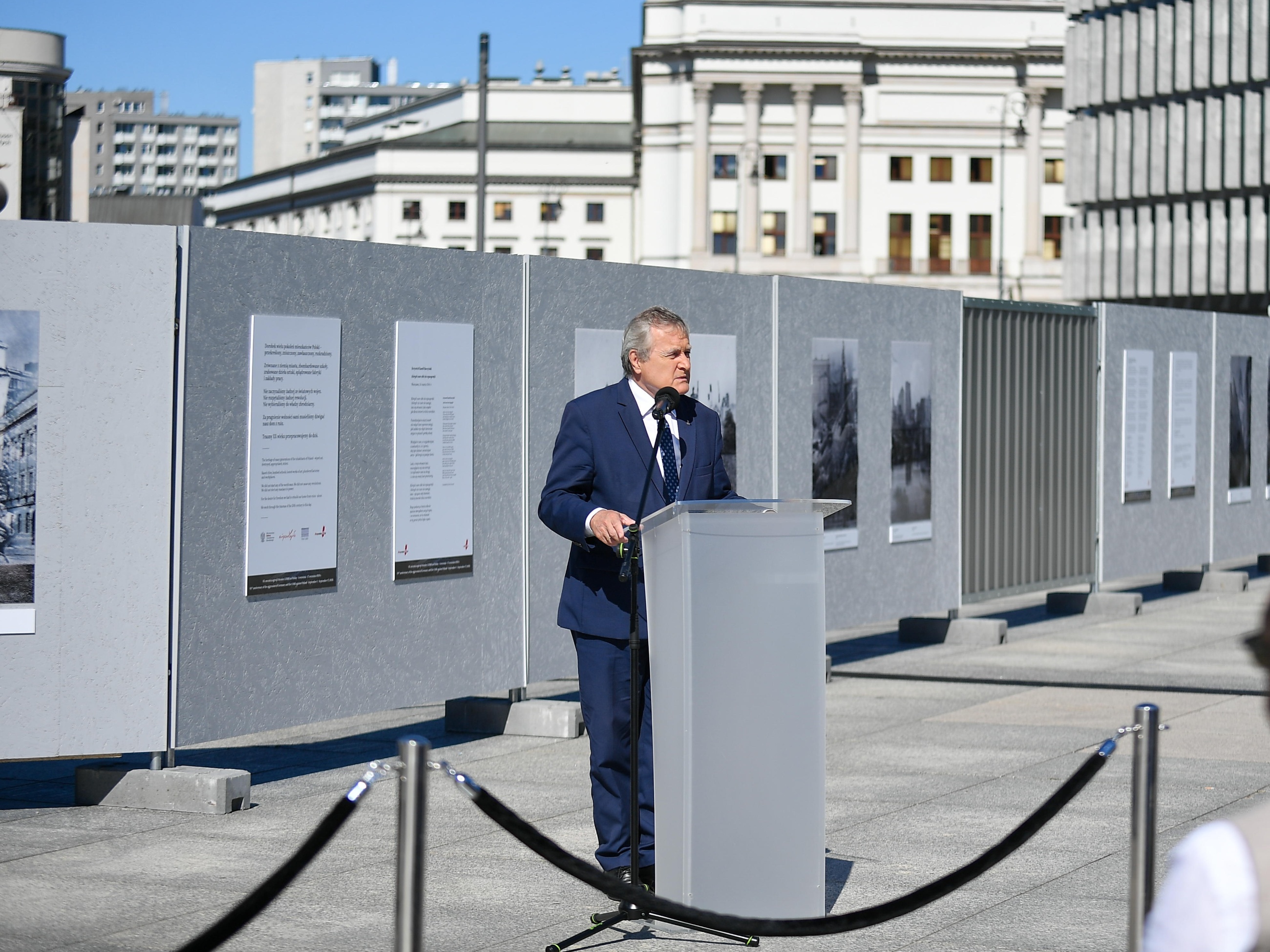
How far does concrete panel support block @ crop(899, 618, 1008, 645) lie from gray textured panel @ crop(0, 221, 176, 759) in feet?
24.5

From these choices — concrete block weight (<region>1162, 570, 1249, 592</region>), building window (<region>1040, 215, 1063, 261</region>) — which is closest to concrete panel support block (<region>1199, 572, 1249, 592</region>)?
concrete block weight (<region>1162, 570, 1249, 592</region>)

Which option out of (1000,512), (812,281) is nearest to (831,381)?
(812,281)

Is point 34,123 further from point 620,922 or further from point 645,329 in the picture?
point 620,922

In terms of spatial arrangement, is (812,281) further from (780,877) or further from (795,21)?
(795,21)

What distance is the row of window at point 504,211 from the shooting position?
113188 mm

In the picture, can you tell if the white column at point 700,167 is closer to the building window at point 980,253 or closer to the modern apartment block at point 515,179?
the modern apartment block at point 515,179

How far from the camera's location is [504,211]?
4493 inches

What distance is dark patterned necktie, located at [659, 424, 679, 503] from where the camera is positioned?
6.09 meters

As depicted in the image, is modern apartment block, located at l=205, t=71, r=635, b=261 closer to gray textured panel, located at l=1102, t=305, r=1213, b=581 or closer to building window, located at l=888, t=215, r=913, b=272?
building window, located at l=888, t=215, r=913, b=272

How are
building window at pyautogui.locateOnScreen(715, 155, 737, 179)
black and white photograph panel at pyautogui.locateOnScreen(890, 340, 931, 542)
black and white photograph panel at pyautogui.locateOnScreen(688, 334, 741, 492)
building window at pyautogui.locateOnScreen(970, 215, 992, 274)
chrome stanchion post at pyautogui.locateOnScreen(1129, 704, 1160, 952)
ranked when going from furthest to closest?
building window at pyautogui.locateOnScreen(715, 155, 737, 179)
building window at pyautogui.locateOnScreen(970, 215, 992, 274)
black and white photograph panel at pyautogui.locateOnScreen(890, 340, 931, 542)
black and white photograph panel at pyautogui.locateOnScreen(688, 334, 741, 492)
chrome stanchion post at pyautogui.locateOnScreen(1129, 704, 1160, 952)

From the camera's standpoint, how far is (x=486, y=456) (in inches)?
362

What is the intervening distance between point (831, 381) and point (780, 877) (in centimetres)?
673

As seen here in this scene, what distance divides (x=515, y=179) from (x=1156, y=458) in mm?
99979

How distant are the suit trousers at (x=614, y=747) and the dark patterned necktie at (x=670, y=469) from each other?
51 centimetres
